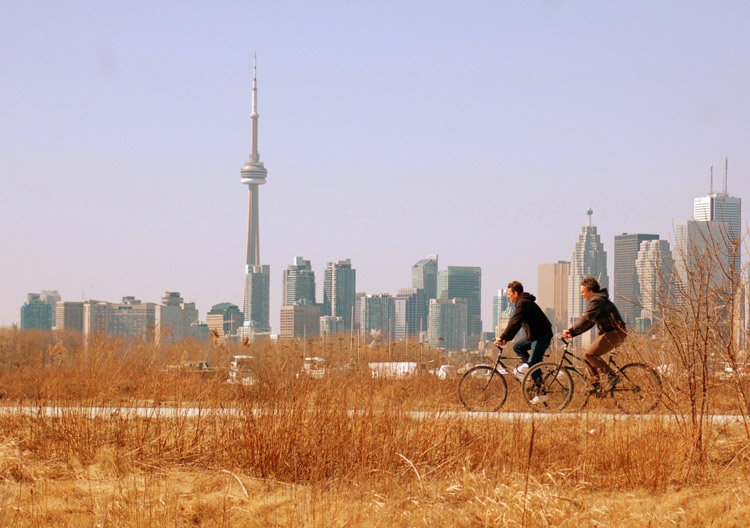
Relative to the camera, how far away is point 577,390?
13242mm

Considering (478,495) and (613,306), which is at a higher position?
(613,306)

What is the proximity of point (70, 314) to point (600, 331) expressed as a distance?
18890cm

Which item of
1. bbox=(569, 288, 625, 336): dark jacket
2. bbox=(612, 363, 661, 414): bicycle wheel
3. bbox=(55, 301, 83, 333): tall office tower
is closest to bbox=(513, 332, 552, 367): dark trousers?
bbox=(569, 288, 625, 336): dark jacket

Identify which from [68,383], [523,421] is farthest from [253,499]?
[68,383]

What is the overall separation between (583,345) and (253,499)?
722 centimetres

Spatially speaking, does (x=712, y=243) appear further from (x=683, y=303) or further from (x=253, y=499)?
(x=253, y=499)

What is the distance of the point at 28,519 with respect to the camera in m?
7.39

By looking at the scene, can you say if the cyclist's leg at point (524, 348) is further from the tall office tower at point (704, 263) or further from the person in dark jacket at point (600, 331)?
the tall office tower at point (704, 263)

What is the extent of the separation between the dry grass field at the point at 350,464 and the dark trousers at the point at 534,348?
185 cm

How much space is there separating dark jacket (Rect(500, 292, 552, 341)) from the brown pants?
76 centimetres

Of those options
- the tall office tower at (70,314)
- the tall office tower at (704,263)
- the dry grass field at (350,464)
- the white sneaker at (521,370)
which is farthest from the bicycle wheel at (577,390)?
the tall office tower at (70,314)

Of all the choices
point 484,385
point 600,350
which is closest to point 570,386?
point 600,350

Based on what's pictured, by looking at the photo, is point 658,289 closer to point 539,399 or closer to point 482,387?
point 539,399

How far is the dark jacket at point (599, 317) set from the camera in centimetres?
1266
